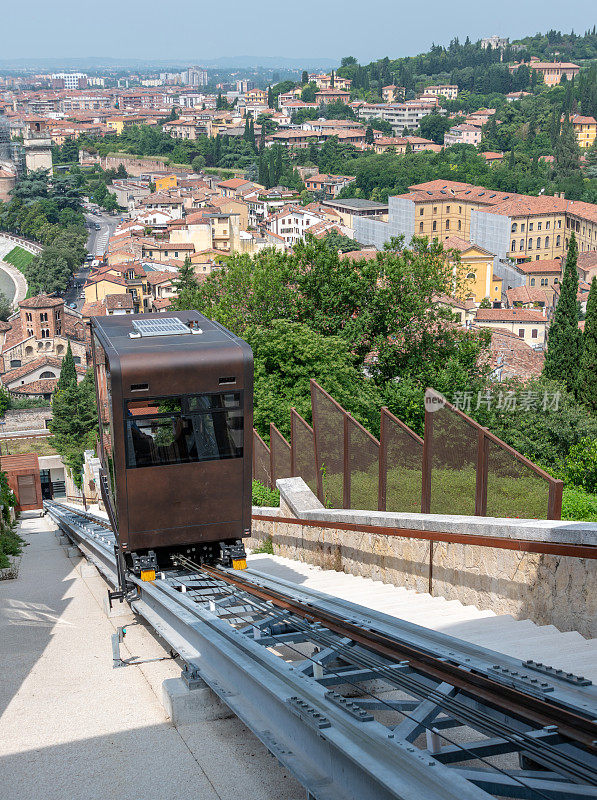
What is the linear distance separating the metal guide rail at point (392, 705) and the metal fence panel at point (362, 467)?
3.54m

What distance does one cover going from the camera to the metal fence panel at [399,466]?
8039mm

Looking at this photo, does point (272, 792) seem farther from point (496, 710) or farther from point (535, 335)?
point (535, 335)

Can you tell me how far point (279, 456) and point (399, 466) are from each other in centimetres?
480

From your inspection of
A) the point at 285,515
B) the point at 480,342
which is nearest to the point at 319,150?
the point at 480,342

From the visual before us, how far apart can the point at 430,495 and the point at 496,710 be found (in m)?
4.30

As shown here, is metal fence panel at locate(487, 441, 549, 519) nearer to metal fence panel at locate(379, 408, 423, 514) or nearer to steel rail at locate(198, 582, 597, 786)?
metal fence panel at locate(379, 408, 423, 514)

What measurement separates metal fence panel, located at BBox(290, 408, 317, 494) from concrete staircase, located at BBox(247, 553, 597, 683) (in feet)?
8.47

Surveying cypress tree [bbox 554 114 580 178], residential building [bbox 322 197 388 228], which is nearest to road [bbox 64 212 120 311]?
residential building [bbox 322 197 388 228]

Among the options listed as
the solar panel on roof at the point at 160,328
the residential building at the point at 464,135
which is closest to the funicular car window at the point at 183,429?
the solar panel on roof at the point at 160,328

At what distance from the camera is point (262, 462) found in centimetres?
1438

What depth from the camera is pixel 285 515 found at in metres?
11.6

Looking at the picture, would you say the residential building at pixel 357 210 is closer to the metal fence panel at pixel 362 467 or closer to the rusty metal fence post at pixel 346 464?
the rusty metal fence post at pixel 346 464

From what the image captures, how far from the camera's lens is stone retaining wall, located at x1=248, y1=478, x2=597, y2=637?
549cm

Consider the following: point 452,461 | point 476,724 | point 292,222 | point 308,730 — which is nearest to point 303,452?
point 452,461
